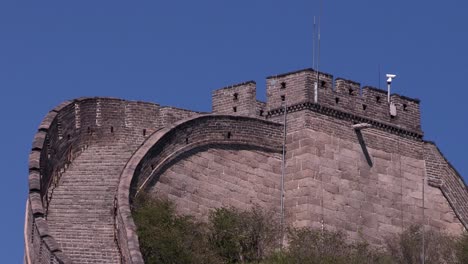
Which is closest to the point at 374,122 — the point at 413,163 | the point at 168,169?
the point at 413,163

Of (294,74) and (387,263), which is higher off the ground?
(294,74)

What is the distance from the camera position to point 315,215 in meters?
67.2

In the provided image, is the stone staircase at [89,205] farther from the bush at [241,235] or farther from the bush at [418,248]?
the bush at [418,248]

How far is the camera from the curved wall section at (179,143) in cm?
6222

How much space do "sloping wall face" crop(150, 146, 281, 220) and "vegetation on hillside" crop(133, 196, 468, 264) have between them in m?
0.53

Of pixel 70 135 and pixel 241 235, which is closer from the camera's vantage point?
pixel 241 235

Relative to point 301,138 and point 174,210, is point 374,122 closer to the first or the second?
point 301,138

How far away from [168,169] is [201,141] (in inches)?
67.4

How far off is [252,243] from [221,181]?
252 centimetres

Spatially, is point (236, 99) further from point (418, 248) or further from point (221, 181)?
point (418, 248)

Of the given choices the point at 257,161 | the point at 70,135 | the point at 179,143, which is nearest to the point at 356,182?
the point at 257,161

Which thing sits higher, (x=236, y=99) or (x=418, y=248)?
(x=236, y=99)

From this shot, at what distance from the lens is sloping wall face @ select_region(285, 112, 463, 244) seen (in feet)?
222

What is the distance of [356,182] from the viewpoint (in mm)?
68812
